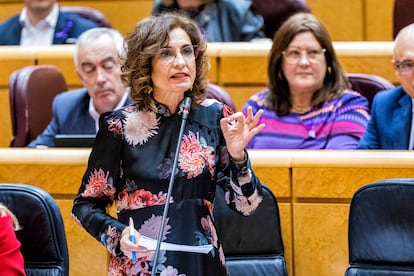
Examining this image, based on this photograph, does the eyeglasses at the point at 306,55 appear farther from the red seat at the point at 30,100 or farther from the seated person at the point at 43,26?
the seated person at the point at 43,26

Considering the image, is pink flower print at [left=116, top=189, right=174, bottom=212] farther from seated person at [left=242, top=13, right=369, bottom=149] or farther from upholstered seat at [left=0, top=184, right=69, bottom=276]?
seated person at [left=242, top=13, right=369, bottom=149]

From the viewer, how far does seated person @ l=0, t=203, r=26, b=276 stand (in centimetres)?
106

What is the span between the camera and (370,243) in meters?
1.09

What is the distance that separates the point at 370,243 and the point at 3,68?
113cm

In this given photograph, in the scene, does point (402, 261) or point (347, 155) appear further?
point (347, 155)

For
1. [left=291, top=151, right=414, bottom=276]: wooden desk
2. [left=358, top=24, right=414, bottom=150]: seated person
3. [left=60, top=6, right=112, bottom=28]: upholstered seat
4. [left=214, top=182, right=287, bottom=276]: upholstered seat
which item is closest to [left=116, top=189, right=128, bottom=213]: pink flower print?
[left=214, top=182, right=287, bottom=276]: upholstered seat

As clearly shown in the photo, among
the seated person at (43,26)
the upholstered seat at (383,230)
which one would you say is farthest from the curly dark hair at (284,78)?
the seated person at (43,26)

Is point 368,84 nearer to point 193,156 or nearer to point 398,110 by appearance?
point 398,110

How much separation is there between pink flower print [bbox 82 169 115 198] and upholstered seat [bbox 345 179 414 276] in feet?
1.01

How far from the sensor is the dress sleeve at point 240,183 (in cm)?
97

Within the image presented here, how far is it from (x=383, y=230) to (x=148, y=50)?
13.9 inches

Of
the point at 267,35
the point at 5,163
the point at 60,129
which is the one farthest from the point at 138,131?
the point at 267,35

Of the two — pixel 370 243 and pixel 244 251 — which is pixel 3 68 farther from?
pixel 370 243

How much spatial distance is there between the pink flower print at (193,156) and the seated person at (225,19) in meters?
1.09
